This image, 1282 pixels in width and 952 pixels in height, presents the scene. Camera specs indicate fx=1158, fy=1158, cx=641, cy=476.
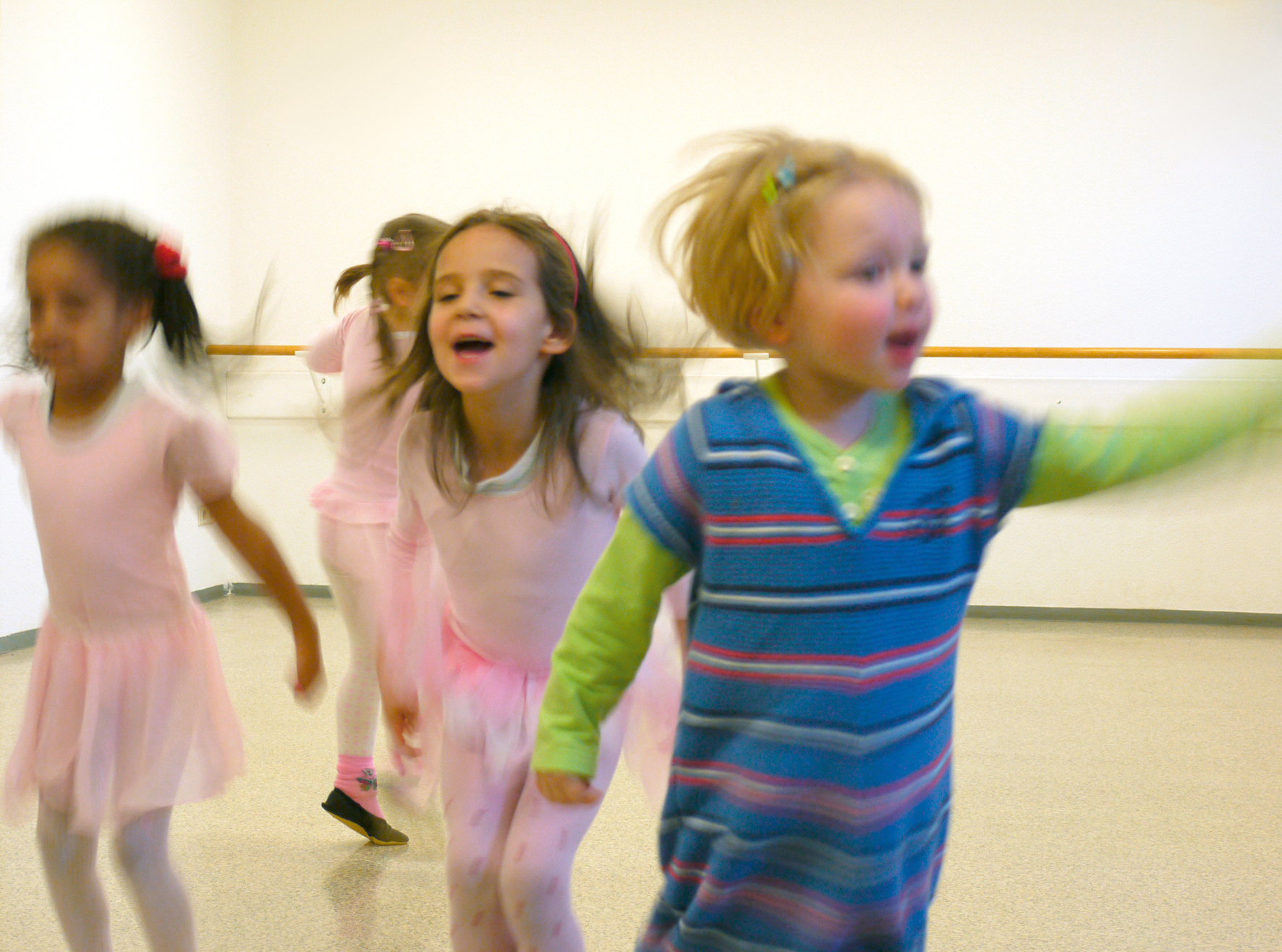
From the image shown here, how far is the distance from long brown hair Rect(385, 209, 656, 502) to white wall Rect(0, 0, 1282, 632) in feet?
9.43

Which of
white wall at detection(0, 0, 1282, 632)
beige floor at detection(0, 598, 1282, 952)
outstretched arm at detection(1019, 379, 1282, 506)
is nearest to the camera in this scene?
outstretched arm at detection(1019, 379, 1282, 506)

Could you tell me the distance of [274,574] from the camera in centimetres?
140

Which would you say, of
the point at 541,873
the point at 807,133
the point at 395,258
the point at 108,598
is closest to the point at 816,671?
→ the point at 541,873

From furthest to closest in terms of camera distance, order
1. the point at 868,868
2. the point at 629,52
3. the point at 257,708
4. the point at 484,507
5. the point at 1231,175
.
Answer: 1. the point at 629,52
2. the point at 1231,175
3. the point at 257,708
4. the point at 484,507
5. the point at 868,868

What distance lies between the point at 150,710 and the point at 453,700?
371mm

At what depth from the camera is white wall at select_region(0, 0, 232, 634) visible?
352 cm

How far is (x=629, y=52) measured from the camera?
178 inches

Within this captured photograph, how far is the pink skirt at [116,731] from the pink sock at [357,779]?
0.75 meters

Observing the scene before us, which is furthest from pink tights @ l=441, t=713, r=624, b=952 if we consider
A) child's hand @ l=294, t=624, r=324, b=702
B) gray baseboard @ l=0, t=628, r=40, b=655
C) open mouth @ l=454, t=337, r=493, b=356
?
→ gray baseboard @ l=0, t=628, r=40, b=655

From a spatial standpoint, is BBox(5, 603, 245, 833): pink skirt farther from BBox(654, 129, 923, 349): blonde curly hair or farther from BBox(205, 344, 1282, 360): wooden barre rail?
BBox(205, 344, 1282, 360): wooden barre rail

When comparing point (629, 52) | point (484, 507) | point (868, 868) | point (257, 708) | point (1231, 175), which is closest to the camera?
point (868, 868)

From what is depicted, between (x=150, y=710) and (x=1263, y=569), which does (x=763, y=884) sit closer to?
(x=150, y=710)

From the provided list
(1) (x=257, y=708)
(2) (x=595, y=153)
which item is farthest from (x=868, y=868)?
(2) (x=595, y=153)

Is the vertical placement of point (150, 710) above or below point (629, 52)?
below
